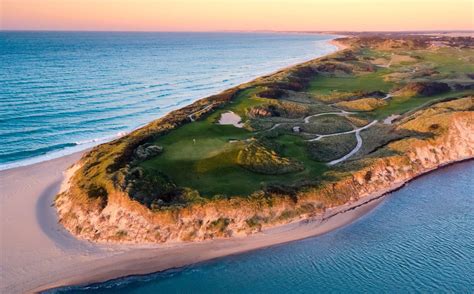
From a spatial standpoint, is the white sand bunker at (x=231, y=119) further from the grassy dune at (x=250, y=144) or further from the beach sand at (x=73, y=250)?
the beach sand at (x=73, y=250)

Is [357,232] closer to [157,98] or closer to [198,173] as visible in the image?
[198,173]

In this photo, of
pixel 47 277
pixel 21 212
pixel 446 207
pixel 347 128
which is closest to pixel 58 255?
pixel 47 277

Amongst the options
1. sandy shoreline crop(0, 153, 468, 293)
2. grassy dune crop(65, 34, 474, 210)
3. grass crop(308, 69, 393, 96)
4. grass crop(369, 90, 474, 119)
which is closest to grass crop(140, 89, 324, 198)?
grassy dune crop(65, 34, 474, 210)

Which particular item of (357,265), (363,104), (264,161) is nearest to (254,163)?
(264,161)

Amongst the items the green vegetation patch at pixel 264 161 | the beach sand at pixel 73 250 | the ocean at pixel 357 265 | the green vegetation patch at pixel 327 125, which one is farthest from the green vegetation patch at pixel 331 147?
the ocean at pixel 357 265

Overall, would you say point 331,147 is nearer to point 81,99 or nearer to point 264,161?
point 264,161
